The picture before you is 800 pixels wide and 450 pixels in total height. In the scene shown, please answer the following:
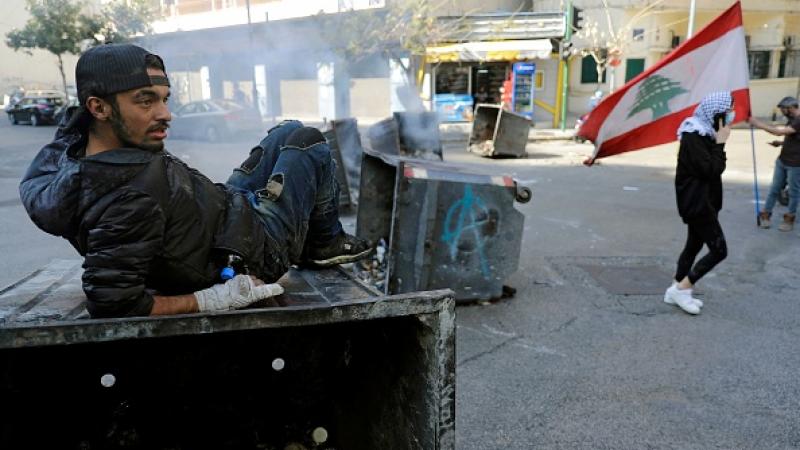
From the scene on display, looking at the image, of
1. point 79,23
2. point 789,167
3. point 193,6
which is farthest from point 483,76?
point 789,167

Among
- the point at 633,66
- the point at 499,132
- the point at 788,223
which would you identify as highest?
the point at 633,66

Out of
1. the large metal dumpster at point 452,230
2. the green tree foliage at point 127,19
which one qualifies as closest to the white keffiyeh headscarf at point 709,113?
the large metal dumpster at point 452,230

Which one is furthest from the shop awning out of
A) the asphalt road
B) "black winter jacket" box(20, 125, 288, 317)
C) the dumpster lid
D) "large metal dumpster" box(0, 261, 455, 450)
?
"black winter jacket" box(20, 125, 288, 317)

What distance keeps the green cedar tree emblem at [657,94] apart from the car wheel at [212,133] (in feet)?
43.8

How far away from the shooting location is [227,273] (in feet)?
6.44

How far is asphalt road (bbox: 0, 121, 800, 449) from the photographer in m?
3.02

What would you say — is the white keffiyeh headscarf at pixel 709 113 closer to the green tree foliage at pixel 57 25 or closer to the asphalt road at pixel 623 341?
the asphalt road at pixel 623 341

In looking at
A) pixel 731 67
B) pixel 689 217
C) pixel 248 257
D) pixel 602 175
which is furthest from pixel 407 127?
pixel 248 257

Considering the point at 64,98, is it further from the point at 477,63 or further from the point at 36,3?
the point at 477,63

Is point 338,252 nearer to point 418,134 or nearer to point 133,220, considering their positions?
point 133,220

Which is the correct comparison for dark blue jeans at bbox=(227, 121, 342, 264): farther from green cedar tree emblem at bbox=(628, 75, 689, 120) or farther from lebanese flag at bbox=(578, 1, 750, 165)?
green cedar tree emblem at bbox=(628, 75, 689, 120)

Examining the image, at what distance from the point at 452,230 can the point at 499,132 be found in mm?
8885

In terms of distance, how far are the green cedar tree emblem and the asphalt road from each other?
1.44 metres

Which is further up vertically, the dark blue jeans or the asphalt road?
the dark blue jeans
